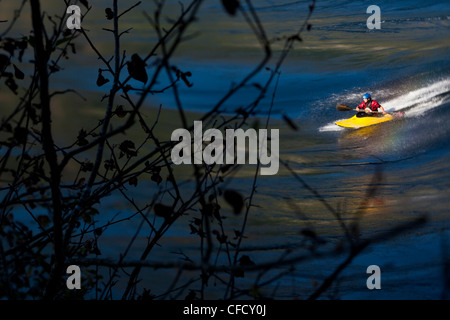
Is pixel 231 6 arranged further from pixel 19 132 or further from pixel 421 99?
pixel 421 99

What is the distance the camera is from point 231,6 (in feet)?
3.53

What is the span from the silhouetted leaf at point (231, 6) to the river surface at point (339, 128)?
1.99 meters

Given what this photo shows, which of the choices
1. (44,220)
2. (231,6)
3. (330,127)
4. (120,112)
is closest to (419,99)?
(330,127)

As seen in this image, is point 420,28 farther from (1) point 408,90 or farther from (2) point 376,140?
(2) point 376,140

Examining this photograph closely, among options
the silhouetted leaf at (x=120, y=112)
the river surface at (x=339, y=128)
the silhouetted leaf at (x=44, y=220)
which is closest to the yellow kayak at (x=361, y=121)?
the river surface at (x=339, y=128)

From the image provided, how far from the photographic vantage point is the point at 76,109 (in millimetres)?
5469

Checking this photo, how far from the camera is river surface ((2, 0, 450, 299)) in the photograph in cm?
338

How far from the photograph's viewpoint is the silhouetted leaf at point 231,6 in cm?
108

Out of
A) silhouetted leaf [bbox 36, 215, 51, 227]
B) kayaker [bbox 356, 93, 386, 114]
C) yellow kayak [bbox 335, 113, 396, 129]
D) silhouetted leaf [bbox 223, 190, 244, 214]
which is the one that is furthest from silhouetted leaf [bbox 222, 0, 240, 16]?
yellow kayak [bbox 335, 113, 396, 129]

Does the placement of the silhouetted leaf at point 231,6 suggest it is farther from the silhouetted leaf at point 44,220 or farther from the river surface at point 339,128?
the river surface at point 339,128

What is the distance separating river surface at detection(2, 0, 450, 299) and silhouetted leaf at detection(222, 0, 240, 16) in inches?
78.5

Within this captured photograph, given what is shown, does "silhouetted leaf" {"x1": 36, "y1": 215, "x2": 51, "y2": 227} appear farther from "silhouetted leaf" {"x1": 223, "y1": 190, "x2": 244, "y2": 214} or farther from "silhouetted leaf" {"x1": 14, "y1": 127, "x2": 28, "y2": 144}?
"silhouetted leaf" {"x1": 223, "y1": 190, "x2": 244, "y2": 214}
